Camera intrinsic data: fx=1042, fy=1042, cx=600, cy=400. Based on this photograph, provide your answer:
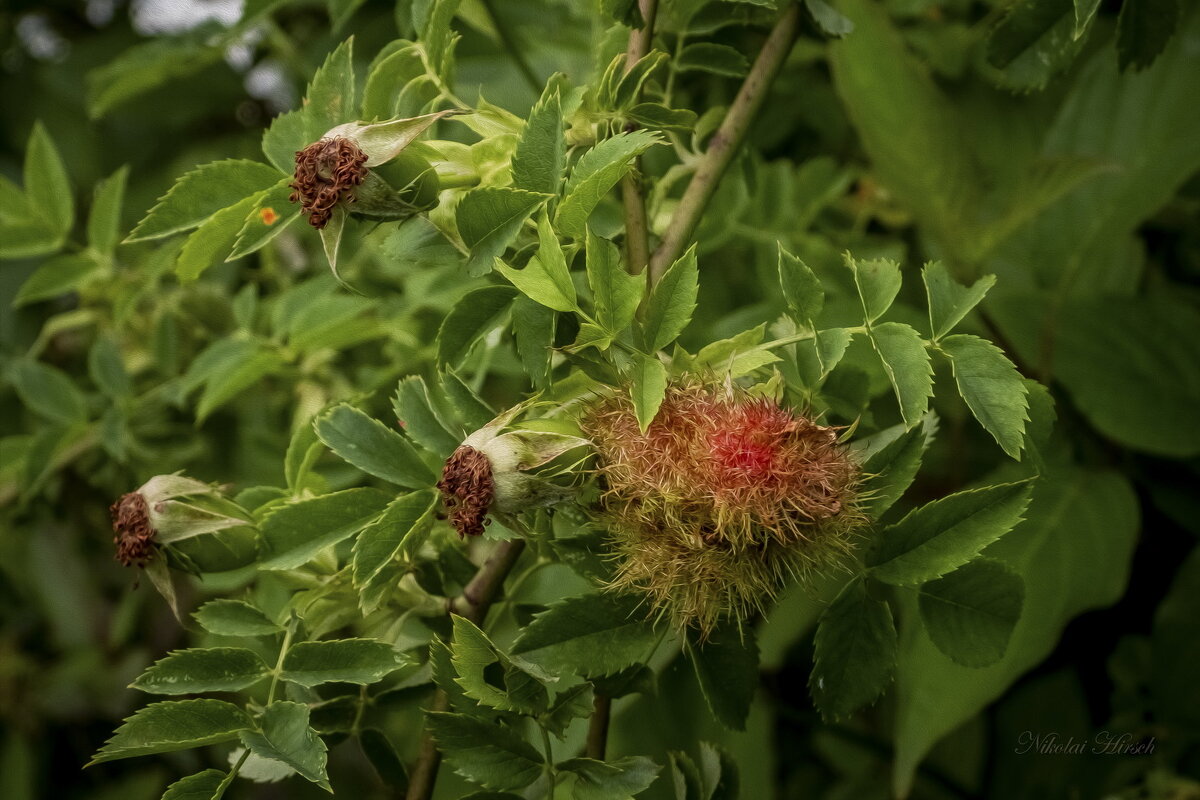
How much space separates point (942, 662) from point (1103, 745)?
246 millimetres

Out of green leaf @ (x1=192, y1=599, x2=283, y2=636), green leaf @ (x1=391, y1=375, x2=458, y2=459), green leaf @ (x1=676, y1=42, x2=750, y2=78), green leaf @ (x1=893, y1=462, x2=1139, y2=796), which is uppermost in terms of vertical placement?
green leaf @ (x1=676, y1=42, x2=750, y2=78)

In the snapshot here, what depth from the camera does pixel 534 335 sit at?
0.62 meters

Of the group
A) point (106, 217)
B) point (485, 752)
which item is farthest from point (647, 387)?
point (106, 217)

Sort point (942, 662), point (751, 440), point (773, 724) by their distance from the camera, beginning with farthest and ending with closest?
point (773, 724) → point (942, 662) → point (751, 440)

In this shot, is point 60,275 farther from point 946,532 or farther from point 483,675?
point 946,532

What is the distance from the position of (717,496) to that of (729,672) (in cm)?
17

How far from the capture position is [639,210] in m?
0.67

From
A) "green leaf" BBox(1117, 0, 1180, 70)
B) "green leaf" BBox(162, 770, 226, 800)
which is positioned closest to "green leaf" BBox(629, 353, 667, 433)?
"green leaf" BBox(162, 770, 226, 800)

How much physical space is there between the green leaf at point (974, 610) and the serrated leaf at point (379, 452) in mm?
353

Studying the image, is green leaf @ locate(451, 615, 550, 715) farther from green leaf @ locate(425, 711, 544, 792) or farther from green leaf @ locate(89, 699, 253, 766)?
green leaf @ locate(89, 699, 253, 766)

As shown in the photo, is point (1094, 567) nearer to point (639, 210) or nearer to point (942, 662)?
point (942, 662)

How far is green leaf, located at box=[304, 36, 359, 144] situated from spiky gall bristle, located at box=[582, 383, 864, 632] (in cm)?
29

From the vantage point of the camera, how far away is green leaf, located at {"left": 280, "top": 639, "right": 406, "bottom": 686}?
644 millimetres

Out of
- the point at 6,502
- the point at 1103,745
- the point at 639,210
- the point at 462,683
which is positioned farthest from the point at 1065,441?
the point at 6,502
